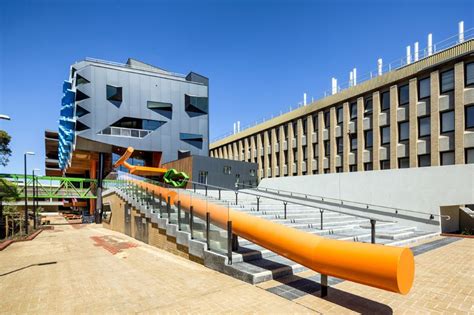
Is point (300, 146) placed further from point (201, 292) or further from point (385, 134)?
point (201, 292)

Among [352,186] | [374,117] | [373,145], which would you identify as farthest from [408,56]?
[352,186]

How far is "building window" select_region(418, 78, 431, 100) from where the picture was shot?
2190 centimetres

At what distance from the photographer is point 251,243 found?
935 centimetres

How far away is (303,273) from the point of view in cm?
739

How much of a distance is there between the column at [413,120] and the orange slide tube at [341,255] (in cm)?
2005

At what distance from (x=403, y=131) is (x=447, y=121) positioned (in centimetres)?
331

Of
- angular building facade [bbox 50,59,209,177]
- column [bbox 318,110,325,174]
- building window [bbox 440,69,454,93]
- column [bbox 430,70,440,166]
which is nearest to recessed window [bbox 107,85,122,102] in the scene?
angular building facade [bbox 50,59,209,177]

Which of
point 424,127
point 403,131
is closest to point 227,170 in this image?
point 403,131

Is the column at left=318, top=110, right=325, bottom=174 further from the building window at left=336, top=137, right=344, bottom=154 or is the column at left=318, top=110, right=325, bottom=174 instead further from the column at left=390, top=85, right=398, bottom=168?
the column at left=390, top=85, right=398, bottom=168

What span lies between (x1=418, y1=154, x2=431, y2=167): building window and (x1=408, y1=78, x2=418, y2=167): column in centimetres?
37

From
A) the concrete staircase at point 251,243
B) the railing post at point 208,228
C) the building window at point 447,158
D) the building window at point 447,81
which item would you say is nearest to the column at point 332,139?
the building window at point 447,158

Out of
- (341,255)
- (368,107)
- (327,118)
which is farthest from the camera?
(327,118)

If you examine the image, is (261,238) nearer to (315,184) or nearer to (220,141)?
(315,184)

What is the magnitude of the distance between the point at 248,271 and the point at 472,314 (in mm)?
4285
